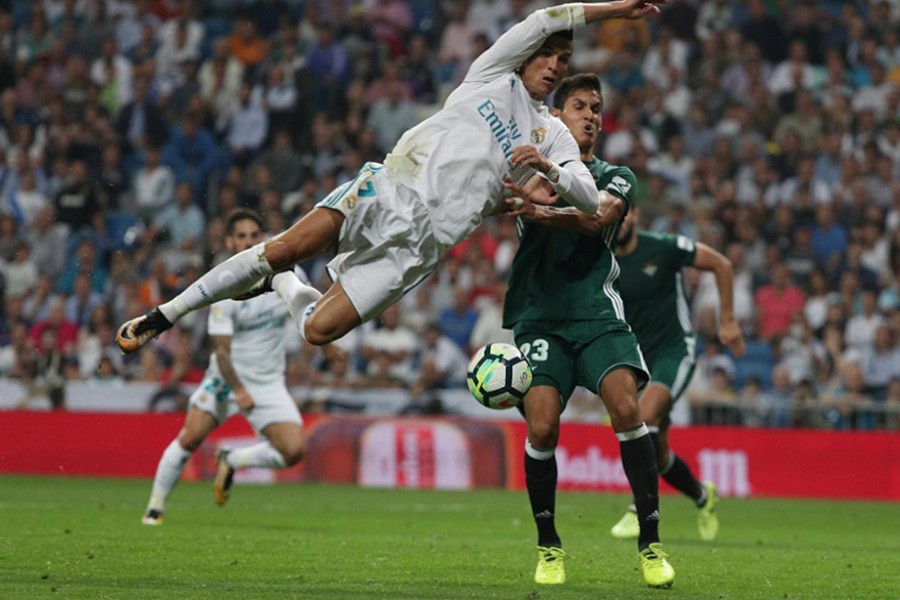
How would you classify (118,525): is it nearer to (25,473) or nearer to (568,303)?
(568,303)

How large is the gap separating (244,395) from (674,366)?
375 centimetres

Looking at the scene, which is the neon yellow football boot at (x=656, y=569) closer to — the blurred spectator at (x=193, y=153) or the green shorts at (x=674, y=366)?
the green shorts at (x=674, y=366)

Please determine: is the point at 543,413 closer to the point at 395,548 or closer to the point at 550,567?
the point at 550,567

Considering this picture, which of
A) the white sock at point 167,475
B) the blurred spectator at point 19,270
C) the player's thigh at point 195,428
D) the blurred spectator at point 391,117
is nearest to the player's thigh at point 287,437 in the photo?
the player's thigh at point 195,428

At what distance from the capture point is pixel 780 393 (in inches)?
798

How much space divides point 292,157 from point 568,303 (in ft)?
47.8

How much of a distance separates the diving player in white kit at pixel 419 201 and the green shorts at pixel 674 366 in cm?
397

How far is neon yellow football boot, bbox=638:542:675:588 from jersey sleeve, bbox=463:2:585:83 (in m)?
2.90

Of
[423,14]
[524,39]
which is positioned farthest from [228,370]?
[423,14]

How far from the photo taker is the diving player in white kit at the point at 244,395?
540 inches

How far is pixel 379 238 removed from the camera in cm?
892

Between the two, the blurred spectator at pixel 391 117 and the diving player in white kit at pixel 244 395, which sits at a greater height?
the blurred spectator at pixel 391 117

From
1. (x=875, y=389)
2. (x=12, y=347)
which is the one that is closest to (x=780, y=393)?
(x=875, y=389)

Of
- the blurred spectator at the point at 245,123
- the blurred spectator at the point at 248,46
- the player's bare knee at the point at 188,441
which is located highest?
the blurred spectator at the point at 248,46
